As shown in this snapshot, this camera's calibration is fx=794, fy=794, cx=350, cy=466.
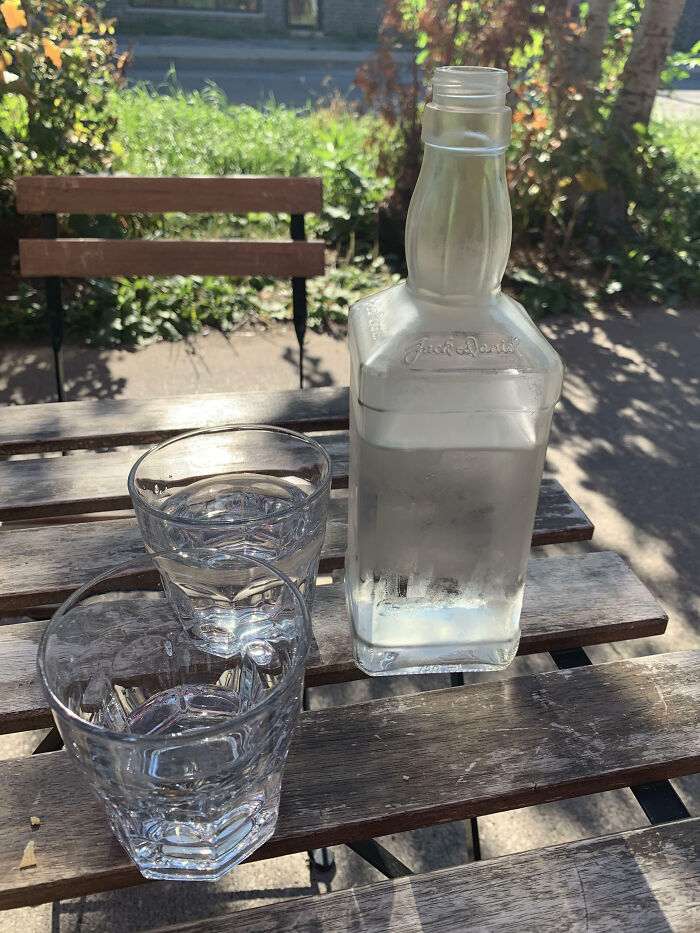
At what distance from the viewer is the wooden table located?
0.66 m

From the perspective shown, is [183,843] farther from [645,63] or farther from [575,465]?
[645,63]

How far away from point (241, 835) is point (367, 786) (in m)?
0.13

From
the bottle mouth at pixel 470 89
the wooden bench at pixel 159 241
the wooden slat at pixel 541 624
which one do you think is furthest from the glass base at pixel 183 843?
the wooden bench at pixel 159 241

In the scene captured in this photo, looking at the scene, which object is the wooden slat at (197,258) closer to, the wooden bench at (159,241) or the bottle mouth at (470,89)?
A: the wooden bench at (159,241)

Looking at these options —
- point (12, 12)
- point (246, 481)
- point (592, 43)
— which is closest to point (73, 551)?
point (246, 481)

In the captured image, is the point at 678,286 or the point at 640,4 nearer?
the point at 678,286

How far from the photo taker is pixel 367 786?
2.40 ft

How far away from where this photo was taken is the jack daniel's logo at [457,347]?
69 centimetres

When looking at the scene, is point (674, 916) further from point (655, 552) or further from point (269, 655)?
point (655, 552)

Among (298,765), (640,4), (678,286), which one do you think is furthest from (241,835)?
(640,4)

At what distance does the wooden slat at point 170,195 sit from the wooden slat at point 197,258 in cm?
9

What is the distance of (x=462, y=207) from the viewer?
26.8 inches

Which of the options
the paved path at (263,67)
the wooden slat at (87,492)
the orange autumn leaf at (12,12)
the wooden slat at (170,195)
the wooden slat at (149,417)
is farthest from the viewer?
the paved path at (263,67)

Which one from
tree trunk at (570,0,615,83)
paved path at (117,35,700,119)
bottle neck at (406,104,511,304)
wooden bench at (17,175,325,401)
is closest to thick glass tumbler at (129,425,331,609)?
bottle neck at (406,104,511,304)
